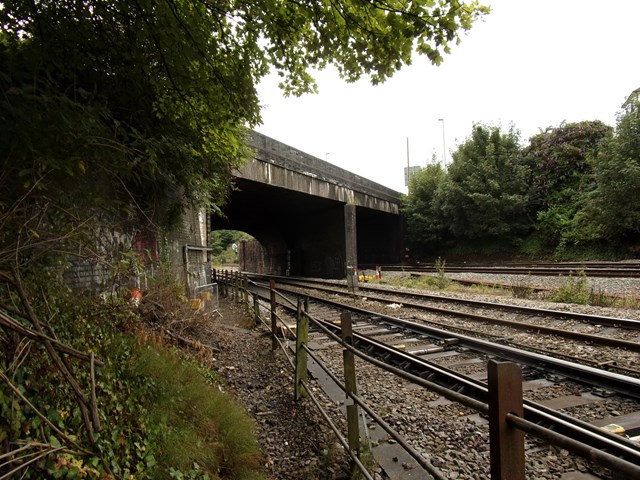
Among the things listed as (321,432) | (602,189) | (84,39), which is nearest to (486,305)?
(321,432)

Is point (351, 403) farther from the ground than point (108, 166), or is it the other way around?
point (108, 166)

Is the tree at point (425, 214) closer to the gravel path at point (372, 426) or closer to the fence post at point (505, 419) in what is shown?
the gravel path at point (372, 426)

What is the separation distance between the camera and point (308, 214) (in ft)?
77.3

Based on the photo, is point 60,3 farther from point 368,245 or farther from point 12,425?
point 368,245

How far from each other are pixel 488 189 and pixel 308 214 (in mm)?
11344

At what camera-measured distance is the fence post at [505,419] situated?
1380 millimetres

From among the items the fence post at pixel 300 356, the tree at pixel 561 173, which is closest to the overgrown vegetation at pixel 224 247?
the tree at pixel 561 173

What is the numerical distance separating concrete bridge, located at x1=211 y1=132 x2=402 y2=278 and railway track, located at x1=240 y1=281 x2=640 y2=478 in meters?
5.74

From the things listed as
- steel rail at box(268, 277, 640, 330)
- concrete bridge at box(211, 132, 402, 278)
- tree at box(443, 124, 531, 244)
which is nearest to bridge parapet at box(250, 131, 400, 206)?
concrete bridge at box(211, 132, 402, 278)

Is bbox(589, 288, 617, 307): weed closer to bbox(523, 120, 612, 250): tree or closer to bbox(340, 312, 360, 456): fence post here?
bbox(340, 312, 360, 456): fence post

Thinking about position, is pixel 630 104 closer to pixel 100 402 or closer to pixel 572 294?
pixel 572 294

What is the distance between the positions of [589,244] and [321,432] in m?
20.5

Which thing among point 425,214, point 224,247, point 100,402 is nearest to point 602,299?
point 100,402

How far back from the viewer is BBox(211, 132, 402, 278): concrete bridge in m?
15.2
